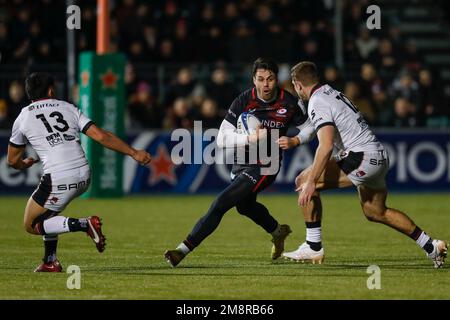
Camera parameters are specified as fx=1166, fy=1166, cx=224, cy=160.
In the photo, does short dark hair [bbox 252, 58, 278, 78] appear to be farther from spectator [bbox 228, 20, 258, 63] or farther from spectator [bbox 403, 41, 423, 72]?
spectator [bbox 403, 41, 423, 72]

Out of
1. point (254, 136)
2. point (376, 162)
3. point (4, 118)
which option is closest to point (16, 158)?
point (254, 136)

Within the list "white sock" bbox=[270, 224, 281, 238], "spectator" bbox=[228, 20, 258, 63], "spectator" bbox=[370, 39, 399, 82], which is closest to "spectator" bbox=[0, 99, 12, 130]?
"spectator" bbox=[228, 20, 258, 63]

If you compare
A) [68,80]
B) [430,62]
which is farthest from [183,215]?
[430,62]

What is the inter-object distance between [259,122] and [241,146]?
14.3 inches

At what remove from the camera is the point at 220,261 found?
12.8m

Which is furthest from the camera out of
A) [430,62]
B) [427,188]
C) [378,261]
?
[430,62]

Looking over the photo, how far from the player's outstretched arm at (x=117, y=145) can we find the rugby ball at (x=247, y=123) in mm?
1281

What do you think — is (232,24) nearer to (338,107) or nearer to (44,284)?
(338,107)

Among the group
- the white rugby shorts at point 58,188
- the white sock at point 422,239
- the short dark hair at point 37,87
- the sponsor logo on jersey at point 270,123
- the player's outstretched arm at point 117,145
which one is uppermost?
the short dark hair at point 37,87

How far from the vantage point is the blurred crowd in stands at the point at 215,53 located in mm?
23953

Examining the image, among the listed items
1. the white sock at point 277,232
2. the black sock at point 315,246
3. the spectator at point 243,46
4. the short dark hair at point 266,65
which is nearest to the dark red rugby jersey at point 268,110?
the short dark hair at point 266,65

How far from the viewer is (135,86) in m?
24.5

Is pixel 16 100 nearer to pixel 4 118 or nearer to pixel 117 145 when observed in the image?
pixel 4 118

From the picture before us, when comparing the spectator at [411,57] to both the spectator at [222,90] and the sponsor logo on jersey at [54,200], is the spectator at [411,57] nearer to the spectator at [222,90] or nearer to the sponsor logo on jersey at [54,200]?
the spectator at [222,90]
